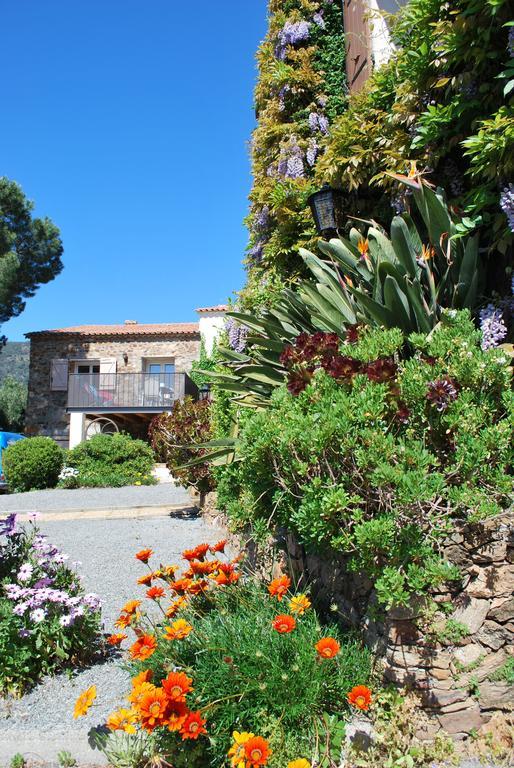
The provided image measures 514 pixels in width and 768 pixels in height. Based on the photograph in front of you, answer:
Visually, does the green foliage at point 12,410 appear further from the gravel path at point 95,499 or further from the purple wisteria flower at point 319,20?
the purple wisteria flower at point 319,20

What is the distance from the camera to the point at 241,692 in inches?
89.0

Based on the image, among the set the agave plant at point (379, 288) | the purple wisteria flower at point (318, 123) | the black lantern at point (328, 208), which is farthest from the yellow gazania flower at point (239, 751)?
the purple wisteria flower at point (318, 123)

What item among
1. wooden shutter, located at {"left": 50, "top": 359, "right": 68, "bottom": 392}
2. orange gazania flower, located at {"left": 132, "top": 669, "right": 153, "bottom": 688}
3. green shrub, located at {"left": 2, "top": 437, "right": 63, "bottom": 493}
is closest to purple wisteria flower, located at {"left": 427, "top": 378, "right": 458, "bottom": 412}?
orange gazania flower, located at {"left": 132, "top": 669, "right": 153, "bottom": 688}

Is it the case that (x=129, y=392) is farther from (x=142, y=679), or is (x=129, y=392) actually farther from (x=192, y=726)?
(x=192, y=726)

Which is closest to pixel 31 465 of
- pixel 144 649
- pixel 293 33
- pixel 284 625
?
pixel 293 33

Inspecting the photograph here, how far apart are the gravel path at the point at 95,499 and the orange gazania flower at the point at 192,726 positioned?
7276mm

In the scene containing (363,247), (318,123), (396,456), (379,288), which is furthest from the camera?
(318,123)

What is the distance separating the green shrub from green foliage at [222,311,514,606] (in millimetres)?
12186

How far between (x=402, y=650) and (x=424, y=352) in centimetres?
138

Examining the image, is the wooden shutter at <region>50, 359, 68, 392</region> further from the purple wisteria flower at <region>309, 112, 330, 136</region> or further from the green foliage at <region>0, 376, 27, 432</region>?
the purple wisteria flower at <region>309, 112, 330, 136</region>

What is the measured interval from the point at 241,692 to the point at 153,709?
0.45 m

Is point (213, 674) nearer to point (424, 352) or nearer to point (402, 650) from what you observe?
point (402, 650)

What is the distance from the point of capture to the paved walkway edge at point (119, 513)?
27.2 ft

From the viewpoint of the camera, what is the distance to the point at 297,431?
8.19 feet
